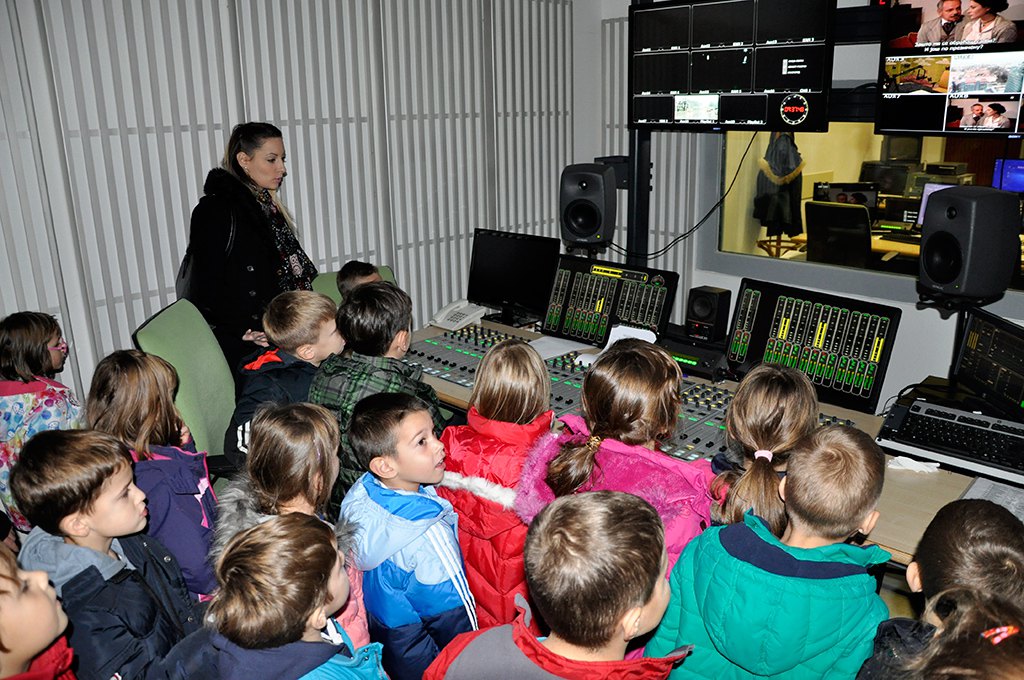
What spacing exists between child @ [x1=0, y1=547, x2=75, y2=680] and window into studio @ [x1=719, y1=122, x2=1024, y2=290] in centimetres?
472

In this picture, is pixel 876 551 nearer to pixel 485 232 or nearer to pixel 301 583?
pixel 301 583

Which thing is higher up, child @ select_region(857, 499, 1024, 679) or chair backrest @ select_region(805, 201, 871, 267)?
chair backrest @ select_region(805, 201, 871, 267)

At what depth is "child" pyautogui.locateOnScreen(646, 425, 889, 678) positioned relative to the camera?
159 centimetres

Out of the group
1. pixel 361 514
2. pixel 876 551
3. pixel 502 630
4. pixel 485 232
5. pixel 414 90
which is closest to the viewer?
pixel 502 630

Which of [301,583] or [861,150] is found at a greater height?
[861,150]

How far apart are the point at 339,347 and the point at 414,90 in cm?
253

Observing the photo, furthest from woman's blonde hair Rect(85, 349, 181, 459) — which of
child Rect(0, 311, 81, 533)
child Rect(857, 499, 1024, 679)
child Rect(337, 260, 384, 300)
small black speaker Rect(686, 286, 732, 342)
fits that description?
small black speaker Rect(686, 286, 732, 342)

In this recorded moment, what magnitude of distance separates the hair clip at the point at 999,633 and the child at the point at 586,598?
0.50m

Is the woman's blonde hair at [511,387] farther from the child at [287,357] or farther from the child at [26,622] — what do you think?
the child at [26,622]

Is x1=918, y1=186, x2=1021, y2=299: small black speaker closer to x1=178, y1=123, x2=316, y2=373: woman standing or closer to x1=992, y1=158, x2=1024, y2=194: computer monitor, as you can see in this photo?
x1=992, y1=158, x2=1024, y2=194: computer monitor

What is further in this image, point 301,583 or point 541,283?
point 541,283

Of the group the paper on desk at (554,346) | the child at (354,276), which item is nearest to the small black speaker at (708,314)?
the paper on desk at (554,346)

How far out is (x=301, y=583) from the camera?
4.82ft

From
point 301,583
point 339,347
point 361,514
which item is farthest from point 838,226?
point 301,583
